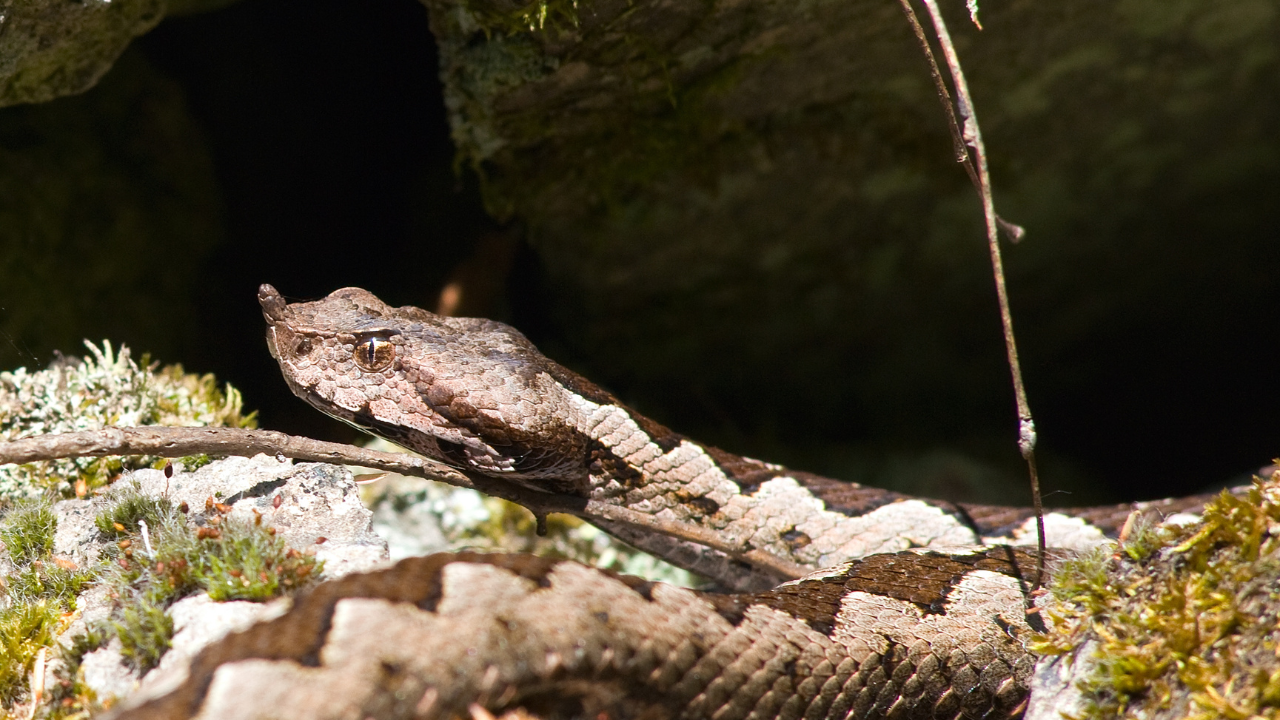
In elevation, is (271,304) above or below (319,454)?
above

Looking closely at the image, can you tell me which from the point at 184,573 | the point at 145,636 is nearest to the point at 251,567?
the point at 184,573

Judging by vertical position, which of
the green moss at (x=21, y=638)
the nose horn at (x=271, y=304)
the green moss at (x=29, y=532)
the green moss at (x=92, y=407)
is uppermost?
the nose horn at (x=271, y=304)

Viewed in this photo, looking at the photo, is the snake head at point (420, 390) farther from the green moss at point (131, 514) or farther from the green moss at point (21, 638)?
the green moss at point (21, 638)

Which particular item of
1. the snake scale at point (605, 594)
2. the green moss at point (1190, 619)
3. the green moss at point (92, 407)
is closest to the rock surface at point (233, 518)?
the green moss at point (92, 407)

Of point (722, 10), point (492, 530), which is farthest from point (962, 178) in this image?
point (492, 530)

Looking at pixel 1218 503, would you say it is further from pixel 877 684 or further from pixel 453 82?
pixel 453 82

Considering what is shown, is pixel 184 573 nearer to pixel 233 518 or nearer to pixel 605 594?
pixel 233 518

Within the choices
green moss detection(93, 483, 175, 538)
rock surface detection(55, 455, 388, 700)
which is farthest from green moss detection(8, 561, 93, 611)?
green moss detection(93, 483, 175, 538)
